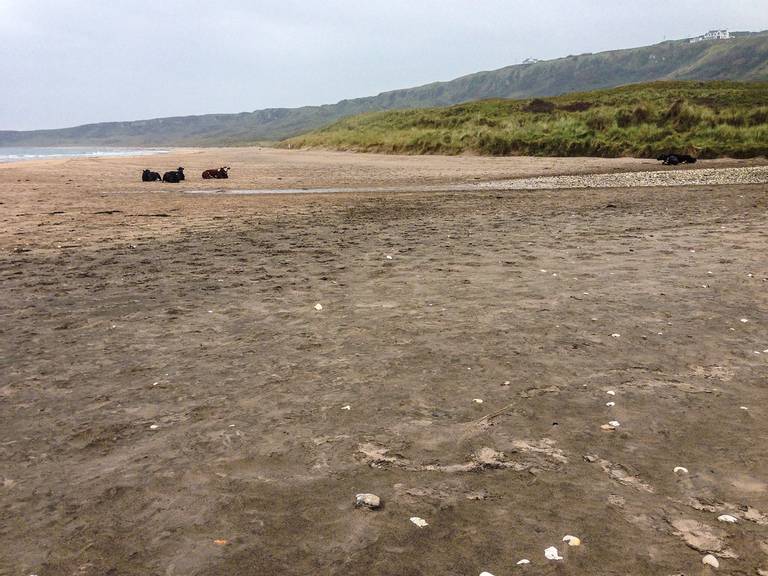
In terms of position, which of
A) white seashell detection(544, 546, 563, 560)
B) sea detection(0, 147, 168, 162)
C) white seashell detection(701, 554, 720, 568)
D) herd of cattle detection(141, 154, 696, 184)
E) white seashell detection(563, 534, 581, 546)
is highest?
sea detection(0, 147, 168, 162)

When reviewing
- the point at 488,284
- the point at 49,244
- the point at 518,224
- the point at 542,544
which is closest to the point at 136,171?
the point at 49,244

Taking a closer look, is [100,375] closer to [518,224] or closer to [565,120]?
[518,224]

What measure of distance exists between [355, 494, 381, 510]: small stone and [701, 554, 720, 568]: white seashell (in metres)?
1.61

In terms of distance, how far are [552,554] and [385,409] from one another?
187cm

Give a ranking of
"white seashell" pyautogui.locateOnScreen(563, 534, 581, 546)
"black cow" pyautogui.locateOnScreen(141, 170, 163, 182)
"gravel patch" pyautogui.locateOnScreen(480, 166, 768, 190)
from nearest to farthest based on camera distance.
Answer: "white seashell" pyautogui.locateOnScreen(563, 534, 581, 546), "gravel patch" pyautogui.locateOnScreen(480, 166, 768, 190), "black cow" pyautogui.locateOnScreen(141, 170, 163, 182)

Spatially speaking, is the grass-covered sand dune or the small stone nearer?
the small stone

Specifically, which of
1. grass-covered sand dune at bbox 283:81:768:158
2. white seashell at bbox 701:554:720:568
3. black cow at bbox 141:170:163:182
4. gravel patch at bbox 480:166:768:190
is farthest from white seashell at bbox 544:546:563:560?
grass-covered sand dune at bbox 283:81:768:158

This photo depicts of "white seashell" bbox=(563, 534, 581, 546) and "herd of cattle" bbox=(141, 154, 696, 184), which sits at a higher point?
"herd of cattle" bbox=(141, 154, 696, 184)

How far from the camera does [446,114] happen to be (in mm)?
63344

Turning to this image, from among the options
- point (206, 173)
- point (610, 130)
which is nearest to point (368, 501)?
point (206, 173)

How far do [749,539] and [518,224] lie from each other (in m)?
10.6

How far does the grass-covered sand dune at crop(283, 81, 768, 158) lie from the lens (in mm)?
37781

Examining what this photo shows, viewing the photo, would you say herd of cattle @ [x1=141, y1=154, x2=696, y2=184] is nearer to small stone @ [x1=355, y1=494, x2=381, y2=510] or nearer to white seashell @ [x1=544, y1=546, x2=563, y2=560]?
small stone @ [x1=355, y1=494, x2=381, y2=510]

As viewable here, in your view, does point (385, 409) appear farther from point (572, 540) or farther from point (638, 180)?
point (638, 180)
